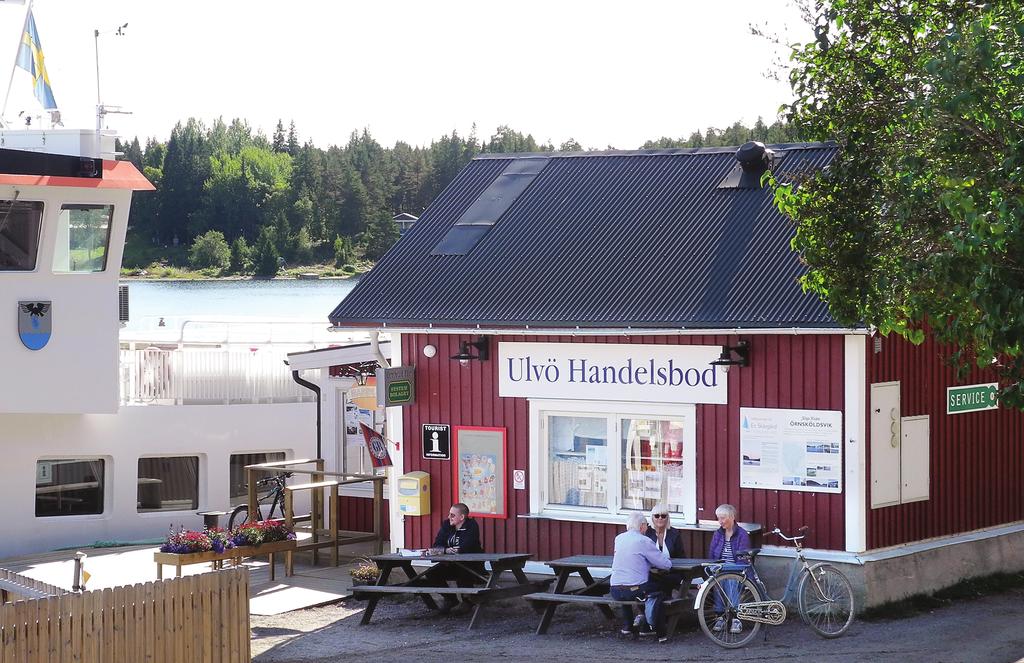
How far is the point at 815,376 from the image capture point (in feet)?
48.1

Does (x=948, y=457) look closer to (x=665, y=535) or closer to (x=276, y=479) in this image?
(x=665, y=535)

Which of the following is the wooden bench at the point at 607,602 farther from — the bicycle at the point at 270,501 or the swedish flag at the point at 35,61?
the swedish flag at the point at 35,61

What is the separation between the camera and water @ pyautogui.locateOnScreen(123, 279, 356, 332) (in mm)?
51000

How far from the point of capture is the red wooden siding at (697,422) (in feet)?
48.0

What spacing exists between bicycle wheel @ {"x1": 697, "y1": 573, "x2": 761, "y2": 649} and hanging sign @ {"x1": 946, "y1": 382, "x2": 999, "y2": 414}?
3.71 m

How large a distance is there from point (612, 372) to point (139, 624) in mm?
5969

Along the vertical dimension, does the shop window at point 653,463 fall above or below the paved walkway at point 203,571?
above

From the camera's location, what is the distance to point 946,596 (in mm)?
15336

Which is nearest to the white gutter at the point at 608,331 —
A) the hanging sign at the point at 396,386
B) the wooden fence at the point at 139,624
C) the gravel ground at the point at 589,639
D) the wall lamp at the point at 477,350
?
the wall lamp at the point at 477,350

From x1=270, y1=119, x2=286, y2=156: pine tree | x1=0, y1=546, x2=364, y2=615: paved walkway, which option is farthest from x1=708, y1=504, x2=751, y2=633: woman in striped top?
x1=270, y1=119, x2=286, y2=156: pine tree

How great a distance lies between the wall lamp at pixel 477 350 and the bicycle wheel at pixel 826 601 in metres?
4.51

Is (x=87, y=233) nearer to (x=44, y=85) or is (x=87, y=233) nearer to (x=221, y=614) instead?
(x=44, y=85)

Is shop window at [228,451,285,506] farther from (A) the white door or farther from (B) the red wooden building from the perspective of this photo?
(A) the white door

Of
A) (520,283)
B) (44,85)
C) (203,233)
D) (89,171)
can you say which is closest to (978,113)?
(520,283)
